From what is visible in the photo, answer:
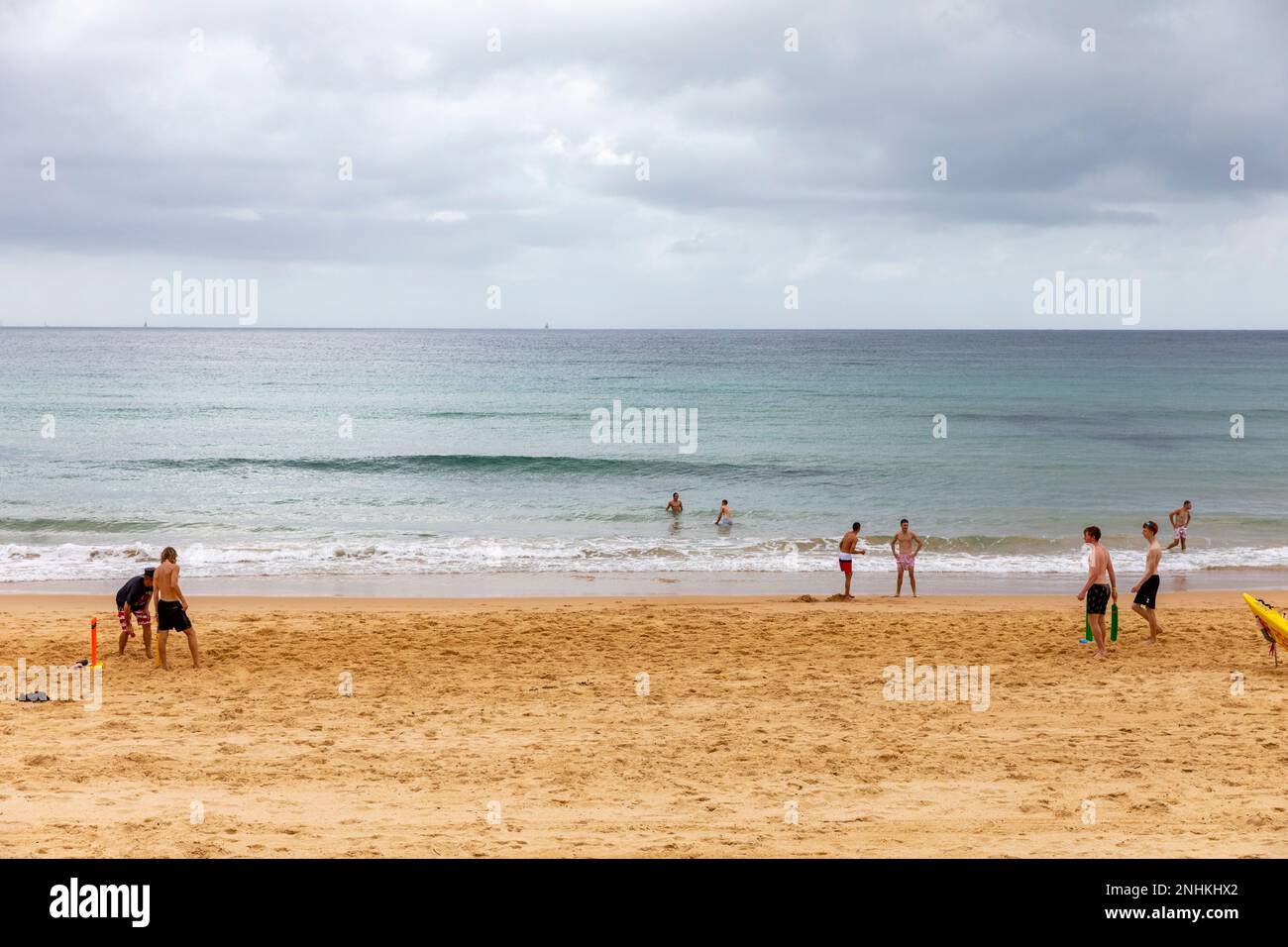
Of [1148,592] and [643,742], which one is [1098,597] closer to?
[1148,592]

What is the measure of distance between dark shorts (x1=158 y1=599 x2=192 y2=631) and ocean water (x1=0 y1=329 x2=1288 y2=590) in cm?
666

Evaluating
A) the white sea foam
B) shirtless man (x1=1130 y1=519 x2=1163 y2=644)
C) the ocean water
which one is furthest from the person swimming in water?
shirtless man (x1=1130 y1=519 x2=1163 y2=644)

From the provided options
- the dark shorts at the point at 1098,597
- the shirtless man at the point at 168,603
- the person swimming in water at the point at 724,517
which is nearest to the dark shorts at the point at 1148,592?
the dark shorts at the point at 1098,597

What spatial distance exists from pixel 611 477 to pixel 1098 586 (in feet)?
70.2

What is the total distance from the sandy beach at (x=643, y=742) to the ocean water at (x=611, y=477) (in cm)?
556

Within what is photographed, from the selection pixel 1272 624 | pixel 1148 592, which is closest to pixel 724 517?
pixel 1148 592

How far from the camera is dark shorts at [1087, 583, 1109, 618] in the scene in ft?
40.9

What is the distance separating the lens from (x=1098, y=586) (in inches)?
491

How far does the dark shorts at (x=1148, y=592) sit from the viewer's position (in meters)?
13.2

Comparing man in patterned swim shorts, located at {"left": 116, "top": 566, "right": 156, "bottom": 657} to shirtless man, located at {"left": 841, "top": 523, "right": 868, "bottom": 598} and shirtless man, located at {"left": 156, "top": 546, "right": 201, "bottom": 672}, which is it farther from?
shirtless man, located at {"left": 841, "top": 523, "right": 868, "bottom": 598}

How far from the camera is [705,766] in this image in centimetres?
889

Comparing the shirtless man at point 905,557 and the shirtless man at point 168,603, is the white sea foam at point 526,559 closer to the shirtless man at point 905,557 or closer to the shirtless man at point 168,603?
Answer: the shirtless man at point 905,557

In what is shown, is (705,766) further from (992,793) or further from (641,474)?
(641,474)
